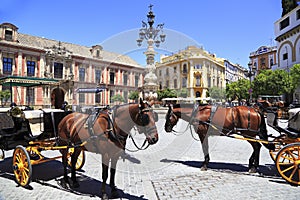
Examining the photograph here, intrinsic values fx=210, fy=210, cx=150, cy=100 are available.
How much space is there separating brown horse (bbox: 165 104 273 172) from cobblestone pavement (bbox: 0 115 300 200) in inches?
17.8

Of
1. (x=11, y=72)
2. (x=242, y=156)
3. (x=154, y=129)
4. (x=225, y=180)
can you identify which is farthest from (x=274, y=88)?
(x=11, y=72)

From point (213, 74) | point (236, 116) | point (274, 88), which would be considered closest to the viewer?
point (236, 116)

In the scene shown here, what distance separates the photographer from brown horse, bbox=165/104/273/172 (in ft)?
16.1

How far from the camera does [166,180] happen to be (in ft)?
14.3

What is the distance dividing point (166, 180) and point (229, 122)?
2067 millimetres

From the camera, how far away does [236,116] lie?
5105 millimetres

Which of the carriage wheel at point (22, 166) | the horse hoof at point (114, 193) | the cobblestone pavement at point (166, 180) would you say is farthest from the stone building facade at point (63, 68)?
the horse hoof at point (114, 193)

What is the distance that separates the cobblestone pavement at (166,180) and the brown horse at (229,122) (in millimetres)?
452

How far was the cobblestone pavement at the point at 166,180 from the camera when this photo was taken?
366 cm

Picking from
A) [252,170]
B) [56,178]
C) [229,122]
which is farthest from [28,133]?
[252,170]

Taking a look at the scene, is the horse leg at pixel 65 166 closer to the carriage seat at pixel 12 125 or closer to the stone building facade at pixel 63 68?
the carriage seat at pixel 12 125

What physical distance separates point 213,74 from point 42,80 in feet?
137

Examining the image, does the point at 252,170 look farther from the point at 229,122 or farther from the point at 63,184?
the point at 63,184

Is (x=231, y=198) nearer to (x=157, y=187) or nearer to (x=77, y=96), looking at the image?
(x=157, y=187)
